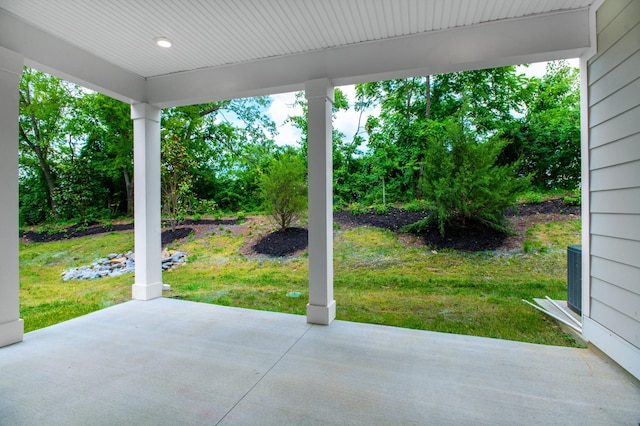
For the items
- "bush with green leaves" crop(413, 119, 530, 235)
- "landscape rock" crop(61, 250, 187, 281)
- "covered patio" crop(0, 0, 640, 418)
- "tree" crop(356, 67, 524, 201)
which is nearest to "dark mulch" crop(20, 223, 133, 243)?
"landscape rock" crop(61, 250, 187, 281)

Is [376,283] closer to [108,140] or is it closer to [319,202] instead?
[319,202]

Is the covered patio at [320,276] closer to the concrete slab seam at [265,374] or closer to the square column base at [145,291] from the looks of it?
the concrete slab seam at [265,374]

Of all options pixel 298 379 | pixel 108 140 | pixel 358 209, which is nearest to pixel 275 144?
pixel 358 209

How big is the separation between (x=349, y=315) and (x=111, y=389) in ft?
7.72

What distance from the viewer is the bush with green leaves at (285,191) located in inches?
199

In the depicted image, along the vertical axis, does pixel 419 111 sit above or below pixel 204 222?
above

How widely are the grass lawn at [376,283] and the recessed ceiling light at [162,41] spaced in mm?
3048

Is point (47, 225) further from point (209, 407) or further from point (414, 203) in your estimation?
point (414, 203)

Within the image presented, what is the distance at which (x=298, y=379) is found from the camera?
6.29ft

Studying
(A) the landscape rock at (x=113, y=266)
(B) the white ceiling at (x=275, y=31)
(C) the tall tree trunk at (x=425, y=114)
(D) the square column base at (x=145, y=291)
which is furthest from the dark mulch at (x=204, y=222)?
(C) the tall tree trunk at (x=425, y=114)

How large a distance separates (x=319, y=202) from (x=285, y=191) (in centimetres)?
227

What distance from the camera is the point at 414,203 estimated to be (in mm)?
4559

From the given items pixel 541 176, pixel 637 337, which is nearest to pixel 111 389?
pixel 637 337

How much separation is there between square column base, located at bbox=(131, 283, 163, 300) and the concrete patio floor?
82 cm
